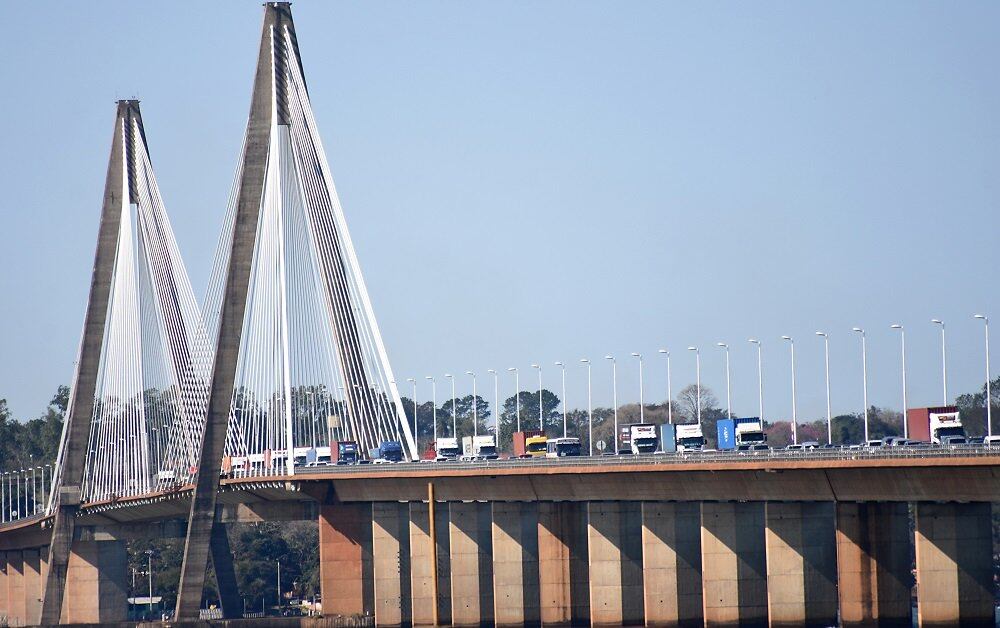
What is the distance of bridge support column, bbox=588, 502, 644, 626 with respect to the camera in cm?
9600

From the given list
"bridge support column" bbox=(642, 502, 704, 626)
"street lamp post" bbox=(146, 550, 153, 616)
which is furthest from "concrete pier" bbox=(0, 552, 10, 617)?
"bridge support column" bbox=(642, 502, 704, 626)

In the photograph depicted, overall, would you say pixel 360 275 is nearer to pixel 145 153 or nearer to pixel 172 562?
pixel 145 153

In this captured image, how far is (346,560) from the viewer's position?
114938 millimetres

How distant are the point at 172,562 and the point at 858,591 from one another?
323 ft

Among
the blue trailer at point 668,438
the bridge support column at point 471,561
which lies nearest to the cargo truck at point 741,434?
the blue trailer at point 668,438

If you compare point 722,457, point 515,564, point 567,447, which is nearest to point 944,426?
point 722,457

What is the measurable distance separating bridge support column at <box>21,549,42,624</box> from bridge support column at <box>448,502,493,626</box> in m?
50.7

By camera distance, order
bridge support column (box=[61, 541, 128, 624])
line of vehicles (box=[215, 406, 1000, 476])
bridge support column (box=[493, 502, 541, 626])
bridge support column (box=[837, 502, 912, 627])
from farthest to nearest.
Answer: bridge support column (box=[61, 541, 128, 624]), bridge support column (box=[493, 502, 541, 626]), line of vehicles (box=[215, 406, 1000, 476]), bridge support column (box=[837, 502, 912, 627])

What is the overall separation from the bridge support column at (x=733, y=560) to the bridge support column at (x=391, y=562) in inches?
1061

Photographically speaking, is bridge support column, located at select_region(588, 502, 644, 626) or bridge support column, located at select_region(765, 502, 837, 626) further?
bridge support column, located at select_region(588, 502, 644, 626)

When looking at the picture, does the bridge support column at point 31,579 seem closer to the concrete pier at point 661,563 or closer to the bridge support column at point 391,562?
the concrete pier at point 661,563

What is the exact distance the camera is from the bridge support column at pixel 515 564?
10338 centimetres

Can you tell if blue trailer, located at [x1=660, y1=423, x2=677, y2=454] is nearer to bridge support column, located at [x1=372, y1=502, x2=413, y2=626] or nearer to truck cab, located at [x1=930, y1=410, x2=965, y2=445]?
bridge support column, located at [x1=372, y1=502, x2=413, y2=626]

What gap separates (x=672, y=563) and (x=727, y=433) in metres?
13.7
